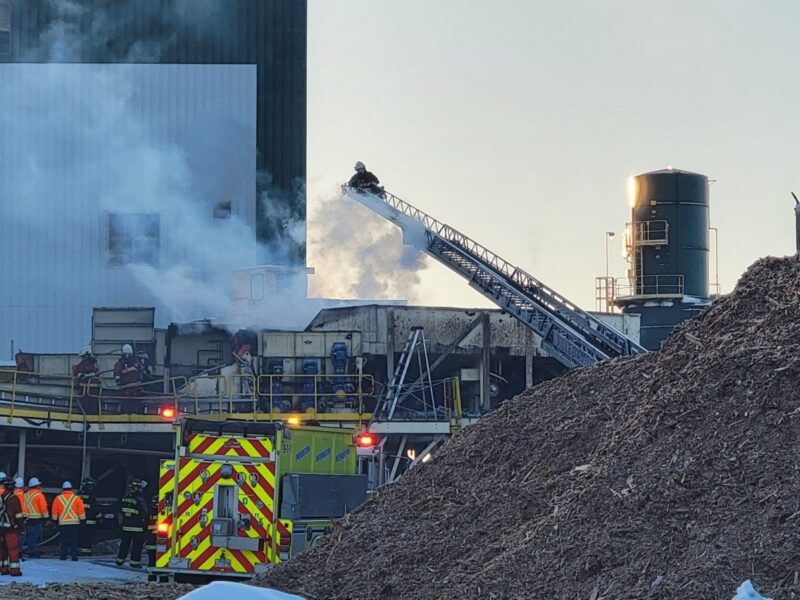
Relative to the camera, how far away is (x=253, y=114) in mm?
35500

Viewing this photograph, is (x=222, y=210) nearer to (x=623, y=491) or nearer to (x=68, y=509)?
→ (x=68, y=509)

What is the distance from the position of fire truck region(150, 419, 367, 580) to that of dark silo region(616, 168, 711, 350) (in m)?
24.4

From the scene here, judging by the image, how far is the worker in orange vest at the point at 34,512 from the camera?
67.7 feet

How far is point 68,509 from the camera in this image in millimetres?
20719

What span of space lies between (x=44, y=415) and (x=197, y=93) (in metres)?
13.3

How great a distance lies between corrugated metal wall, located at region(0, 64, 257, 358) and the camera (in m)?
35.3

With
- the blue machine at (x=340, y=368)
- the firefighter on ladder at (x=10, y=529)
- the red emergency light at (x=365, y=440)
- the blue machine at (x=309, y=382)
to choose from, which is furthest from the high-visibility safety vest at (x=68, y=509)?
the blue machine at (x=340, y=368)

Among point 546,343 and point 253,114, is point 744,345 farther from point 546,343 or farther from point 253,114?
point 253,114

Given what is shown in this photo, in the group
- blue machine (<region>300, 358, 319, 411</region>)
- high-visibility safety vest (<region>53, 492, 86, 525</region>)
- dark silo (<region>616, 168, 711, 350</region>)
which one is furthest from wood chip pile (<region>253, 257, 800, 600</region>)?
dark silo (<region>616, 168, 711, 350</region>)

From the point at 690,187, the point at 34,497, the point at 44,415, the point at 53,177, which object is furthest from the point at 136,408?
the point at 690,187

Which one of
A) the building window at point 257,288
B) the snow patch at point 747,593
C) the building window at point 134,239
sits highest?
the building window at point 134,239

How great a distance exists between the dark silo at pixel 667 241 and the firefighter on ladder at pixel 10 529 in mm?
24510

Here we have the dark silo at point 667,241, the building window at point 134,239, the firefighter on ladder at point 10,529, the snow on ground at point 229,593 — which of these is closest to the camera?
the snow on ground at point 229,593

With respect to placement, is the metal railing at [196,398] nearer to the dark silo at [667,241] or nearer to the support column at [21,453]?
Answer: the support column at [21,453]
